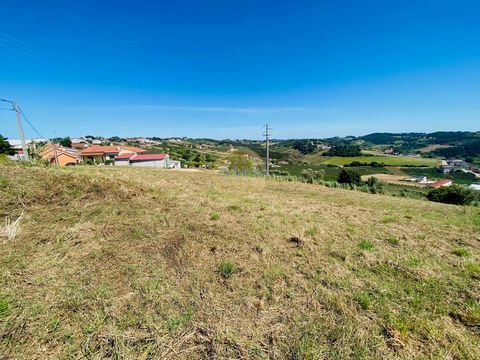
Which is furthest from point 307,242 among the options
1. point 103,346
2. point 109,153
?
point 109,153

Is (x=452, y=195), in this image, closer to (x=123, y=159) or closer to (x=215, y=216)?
(x=215, y=216)

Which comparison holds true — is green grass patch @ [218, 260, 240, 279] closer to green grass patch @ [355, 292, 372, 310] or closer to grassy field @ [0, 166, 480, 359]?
grassy field @ [0, 166, 480, 359]

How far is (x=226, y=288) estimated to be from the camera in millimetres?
2893

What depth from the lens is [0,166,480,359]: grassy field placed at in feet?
6.77

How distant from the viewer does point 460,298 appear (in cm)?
276

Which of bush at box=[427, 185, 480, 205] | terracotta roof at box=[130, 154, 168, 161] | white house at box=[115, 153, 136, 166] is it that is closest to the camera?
bush at box=[427, 185, 480, 205]

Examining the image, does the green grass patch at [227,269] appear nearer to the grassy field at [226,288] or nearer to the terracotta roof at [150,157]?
the grassy field at [226,288]

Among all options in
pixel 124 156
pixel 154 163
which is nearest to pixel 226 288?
pixel 154 163

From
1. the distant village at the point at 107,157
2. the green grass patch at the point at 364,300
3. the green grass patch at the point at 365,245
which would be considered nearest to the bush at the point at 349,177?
the distant village at the point at 107,157

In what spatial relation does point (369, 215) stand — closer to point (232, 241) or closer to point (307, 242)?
point (307, 242)

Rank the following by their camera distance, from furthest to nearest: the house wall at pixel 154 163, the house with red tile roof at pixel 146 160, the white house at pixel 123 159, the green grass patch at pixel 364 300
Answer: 1. the white house at pixel 123 159
2. the house with red tile roof at pixel 146 160
3. the house wall at pixel 154 163
4. the green grass patch at pixel 364 300

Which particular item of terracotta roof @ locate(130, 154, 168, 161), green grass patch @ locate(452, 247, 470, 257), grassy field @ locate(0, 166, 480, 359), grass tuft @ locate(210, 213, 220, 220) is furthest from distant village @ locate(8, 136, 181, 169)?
green grass patch @ locate(452, 247, 470, 257)

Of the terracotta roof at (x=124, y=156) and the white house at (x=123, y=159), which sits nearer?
the white house at (x=123, y=159)

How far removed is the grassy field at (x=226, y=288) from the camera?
206cm
